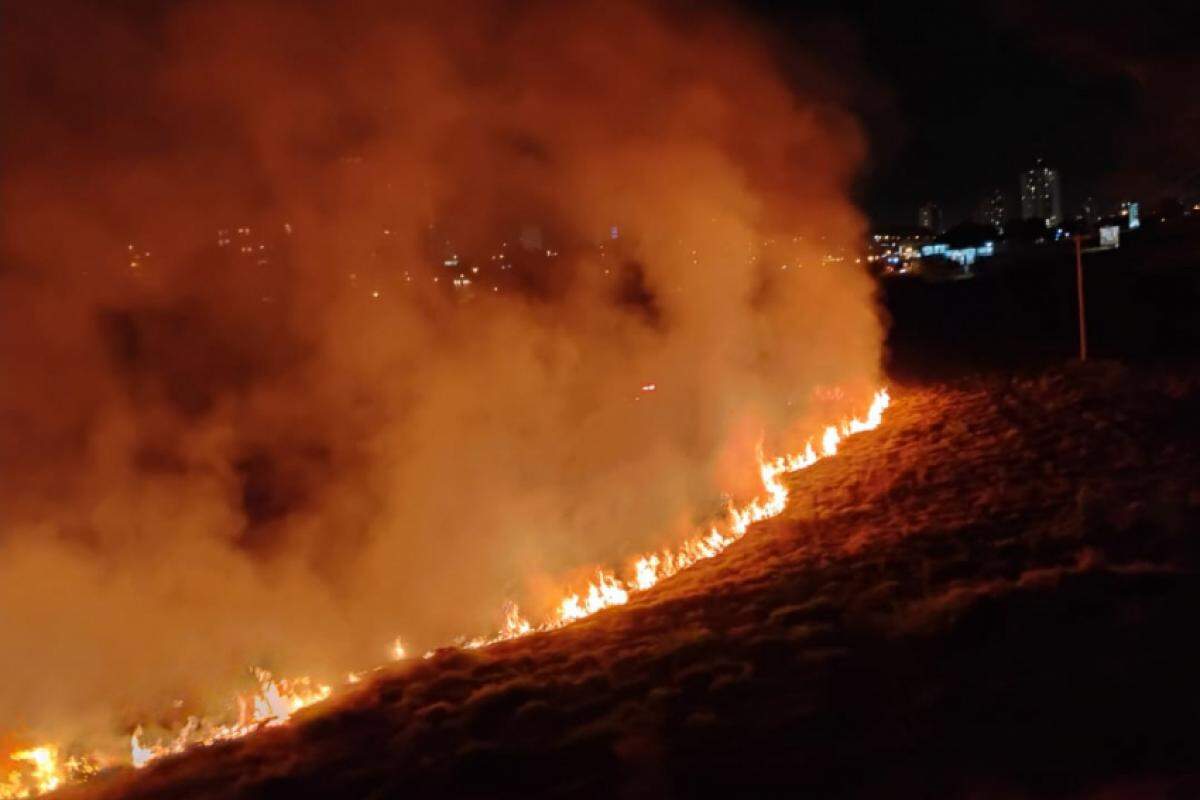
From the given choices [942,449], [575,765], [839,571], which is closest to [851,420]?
[942,449]

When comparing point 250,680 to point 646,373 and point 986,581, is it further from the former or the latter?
point 646,373

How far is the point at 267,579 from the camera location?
254 inches

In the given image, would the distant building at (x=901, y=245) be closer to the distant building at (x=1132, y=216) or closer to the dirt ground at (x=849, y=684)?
the distant building at (x=1132, y=216)

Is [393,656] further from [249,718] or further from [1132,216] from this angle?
[1132,216]

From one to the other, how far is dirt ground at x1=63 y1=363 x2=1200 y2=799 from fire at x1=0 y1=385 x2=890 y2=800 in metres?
0.41

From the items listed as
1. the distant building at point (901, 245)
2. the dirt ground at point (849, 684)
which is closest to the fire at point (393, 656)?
the dirt ground at point (849, 684)

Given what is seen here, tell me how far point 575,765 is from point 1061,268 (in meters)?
21.7

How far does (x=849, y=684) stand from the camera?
11.4ft

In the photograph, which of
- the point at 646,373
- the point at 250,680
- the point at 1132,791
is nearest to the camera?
the point at 1132,791

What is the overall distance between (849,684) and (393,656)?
353 cm

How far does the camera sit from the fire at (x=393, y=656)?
4391mm

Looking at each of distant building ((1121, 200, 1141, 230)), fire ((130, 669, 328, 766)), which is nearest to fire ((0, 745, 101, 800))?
fire ((130, 669, 328, 766))

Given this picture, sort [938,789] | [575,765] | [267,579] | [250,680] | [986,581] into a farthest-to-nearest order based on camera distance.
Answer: [267,579] → [250,680] → [986,581] → [575,765] → [938,789]

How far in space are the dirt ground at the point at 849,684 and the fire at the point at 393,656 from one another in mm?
407
